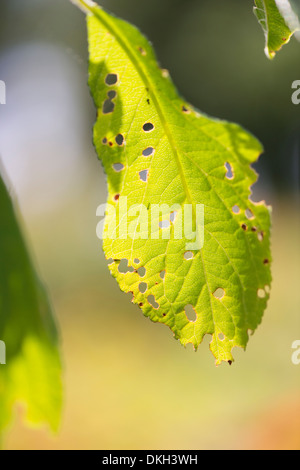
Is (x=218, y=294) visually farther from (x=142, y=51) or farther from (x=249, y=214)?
(x=142, y=51)

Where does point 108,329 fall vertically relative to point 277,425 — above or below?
above

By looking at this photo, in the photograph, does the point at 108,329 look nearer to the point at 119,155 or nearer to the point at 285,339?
the point at 285,339

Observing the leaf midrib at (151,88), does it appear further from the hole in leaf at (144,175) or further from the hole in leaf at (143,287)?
the hole in leaf at (143,287)

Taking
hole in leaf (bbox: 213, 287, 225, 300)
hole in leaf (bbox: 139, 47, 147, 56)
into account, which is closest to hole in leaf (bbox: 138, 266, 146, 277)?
hole in leaf (bbox: 213, 287, 225, 300)

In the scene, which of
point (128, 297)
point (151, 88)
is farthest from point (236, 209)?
point (128, 297)

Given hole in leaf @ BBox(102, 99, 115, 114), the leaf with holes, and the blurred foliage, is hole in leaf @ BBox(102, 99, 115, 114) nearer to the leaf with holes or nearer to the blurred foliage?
the leaf with holes

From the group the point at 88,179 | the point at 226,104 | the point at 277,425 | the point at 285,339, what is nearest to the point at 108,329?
the point at 285,339

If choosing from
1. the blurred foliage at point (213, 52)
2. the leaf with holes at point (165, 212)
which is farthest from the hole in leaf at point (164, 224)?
the blurred foliage at point (213, 52)
